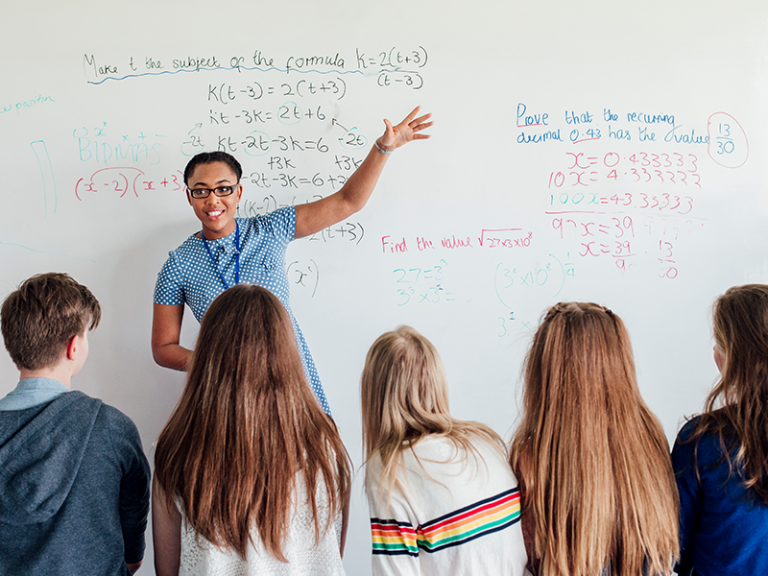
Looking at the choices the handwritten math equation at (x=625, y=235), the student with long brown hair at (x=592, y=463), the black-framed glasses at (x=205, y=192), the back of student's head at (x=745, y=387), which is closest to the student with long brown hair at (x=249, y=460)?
the student with long brown hair at (x=592, y=463)

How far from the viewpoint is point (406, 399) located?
1.17 meters

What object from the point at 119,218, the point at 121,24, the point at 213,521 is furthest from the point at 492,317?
the point at 121,24

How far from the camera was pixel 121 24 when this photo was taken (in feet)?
6.48

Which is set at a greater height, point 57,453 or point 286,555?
point 57,453

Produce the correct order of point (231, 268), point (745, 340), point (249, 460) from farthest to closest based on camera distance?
point (231, 268) → point (745, 340) → point (249, 460)

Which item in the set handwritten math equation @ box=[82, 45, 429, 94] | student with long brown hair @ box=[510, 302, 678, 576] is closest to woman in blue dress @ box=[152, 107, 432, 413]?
handwritten math equation @ box=[82, 45, 429, 94]

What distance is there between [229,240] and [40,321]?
69cm

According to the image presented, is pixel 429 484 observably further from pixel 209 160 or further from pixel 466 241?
pixel 209 160

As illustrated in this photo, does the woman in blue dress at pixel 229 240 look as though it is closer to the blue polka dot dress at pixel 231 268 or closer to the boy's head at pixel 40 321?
the blue polka dot dress at pixel 231 268

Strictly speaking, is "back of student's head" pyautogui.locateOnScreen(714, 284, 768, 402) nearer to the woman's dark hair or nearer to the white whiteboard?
the white whiteboard

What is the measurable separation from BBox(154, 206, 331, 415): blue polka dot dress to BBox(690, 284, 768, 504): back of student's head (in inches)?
44.4

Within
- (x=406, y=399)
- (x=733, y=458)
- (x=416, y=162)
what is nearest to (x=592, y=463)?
(x=733, y=458)

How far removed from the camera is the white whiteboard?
77.9 inches

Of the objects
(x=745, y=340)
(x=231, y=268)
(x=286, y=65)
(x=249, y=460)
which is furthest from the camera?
(x=286, y=65)
